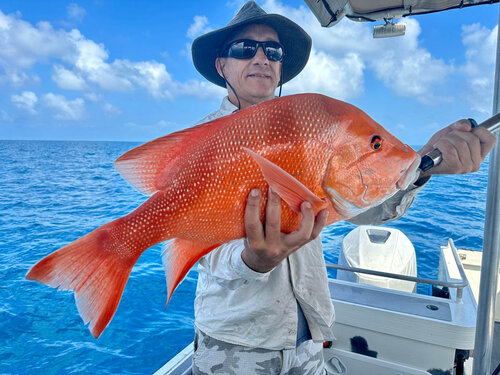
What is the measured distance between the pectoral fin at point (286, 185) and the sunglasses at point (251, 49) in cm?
116

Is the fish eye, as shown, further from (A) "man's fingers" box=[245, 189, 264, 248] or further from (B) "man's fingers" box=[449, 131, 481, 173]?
(B) "man's fingers" box=[449, 131, 481, 173]

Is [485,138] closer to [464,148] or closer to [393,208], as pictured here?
[464,148]

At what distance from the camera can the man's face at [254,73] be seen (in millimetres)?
1868

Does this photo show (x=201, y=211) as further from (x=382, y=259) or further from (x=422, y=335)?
(x=382, y=259)

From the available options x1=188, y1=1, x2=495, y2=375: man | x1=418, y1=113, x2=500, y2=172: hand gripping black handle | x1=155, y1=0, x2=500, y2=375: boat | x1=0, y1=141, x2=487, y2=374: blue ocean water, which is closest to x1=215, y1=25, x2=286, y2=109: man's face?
x1=188, y1=1, x2=495, y2=375: man

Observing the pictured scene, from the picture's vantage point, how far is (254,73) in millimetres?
1860

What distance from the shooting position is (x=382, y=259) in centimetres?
411

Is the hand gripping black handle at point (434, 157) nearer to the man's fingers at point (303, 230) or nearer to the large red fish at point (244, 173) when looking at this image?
the large red fish at point (244, 173)

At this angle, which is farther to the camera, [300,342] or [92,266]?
[300,342]

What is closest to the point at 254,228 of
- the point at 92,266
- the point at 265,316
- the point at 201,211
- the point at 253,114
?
the point at 201,211

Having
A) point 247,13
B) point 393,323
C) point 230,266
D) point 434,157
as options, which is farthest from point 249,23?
point 393,323

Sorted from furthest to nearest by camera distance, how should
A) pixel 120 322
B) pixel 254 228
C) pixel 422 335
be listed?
1. pixel 120 322
2. pixel 422 335
3. pixel 254 228

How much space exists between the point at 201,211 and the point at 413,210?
49.4ft

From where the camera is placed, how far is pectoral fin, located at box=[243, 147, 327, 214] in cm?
87
